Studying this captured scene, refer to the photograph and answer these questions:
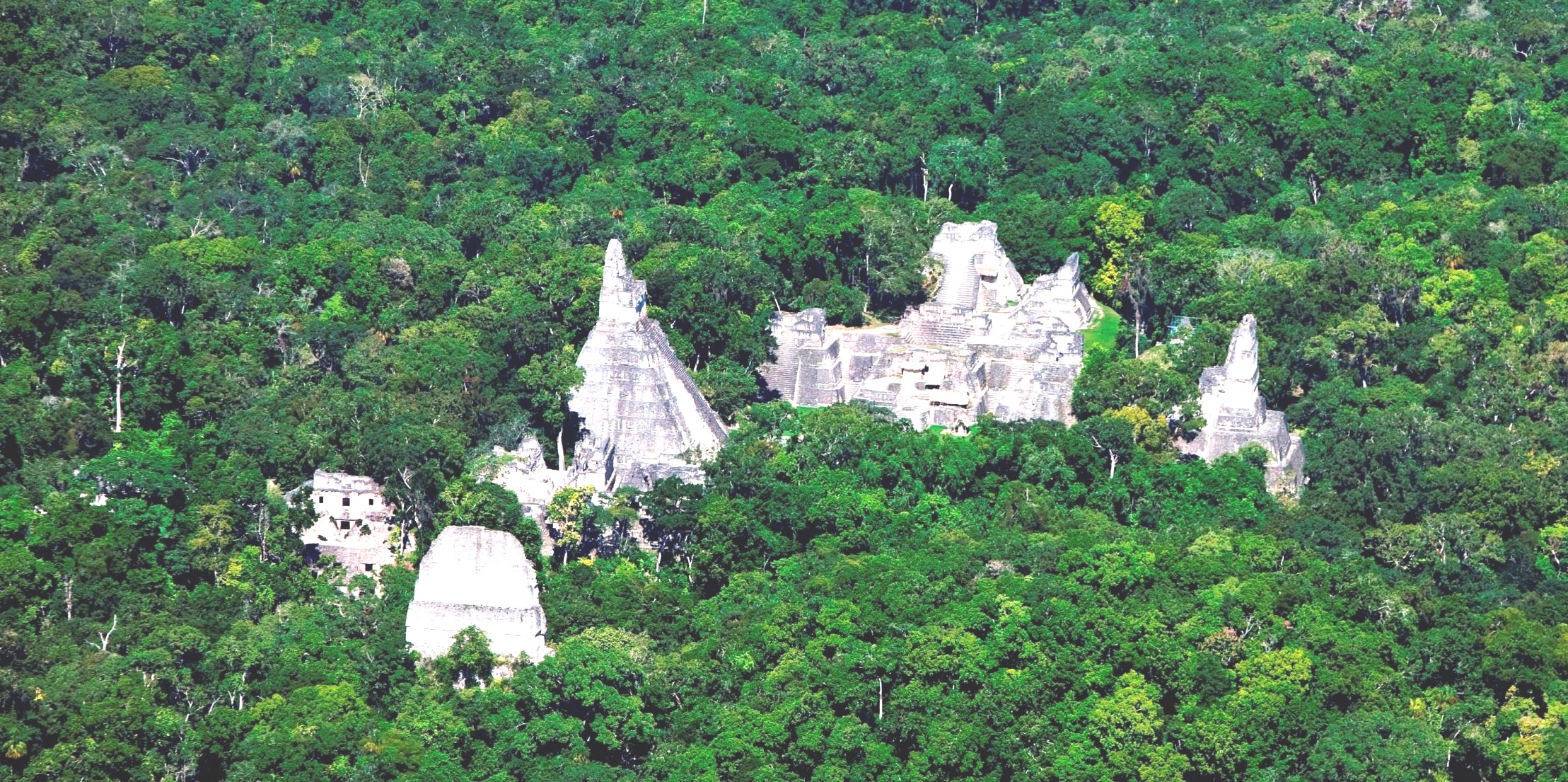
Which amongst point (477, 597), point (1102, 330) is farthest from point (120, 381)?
point (1102, 330)

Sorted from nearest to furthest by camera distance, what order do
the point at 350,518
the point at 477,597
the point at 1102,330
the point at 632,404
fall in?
the point at 477,597
the point at 350,518
the point at 632,404
the point at 1102,330

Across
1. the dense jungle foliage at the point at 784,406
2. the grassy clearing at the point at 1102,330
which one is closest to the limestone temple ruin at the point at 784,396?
the grassy clearing at the point at 1102,330

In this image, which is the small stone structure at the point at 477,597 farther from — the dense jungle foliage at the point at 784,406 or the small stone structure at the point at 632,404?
the small stone structure at the point at 632,404

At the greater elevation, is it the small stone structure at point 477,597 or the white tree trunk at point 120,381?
the white tree trunk at point 120,381

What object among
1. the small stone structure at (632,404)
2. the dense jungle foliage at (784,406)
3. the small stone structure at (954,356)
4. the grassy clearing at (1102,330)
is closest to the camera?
the dense jungle foliage at (784,406)

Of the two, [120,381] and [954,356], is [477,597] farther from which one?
[954,356]

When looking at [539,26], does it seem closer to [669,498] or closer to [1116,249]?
[1116,249]

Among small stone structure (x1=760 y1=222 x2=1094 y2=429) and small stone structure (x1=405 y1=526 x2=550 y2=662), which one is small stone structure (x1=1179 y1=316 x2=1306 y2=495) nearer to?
small stone structure (x1=760 y1=222 x2=1094 y2=429)
